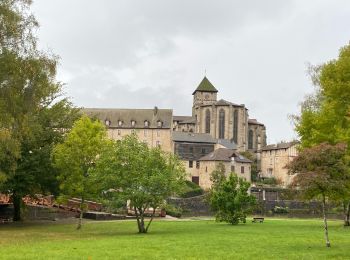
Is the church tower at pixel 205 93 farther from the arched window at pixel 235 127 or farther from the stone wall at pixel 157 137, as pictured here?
the stone wall at pixel 157 137

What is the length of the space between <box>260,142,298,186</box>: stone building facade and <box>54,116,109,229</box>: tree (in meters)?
79.4

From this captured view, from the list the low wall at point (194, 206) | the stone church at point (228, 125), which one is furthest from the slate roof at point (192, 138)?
the low wall at point (194, 206)

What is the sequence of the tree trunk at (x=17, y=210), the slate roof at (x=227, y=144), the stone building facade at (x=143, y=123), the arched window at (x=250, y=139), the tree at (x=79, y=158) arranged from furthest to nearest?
the arched window at (x=250, y=139) → the slate roof at (x=227, y=144) → the stone building facade at (x=143, y=123) → the tree trunk at (x=17, y=210) → the tree at (x=79, y=158)

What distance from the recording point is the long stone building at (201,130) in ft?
314

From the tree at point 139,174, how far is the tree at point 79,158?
135 inches

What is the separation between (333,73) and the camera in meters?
34.7

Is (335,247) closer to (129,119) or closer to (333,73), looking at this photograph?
(333,73)

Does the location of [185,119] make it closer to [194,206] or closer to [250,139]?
[250,139]

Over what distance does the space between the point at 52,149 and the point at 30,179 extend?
9.71 feet

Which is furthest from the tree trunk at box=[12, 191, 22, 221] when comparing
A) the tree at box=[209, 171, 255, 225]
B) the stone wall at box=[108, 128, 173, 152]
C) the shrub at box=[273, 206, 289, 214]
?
the stone wall at box=[108, 128, 173, 152]

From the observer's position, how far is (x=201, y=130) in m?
137

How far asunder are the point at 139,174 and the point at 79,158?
22.0ft

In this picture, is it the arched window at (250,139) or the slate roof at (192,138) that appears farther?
the arched window at (250,139)

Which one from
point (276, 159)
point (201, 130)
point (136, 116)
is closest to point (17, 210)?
point (136, 116)
